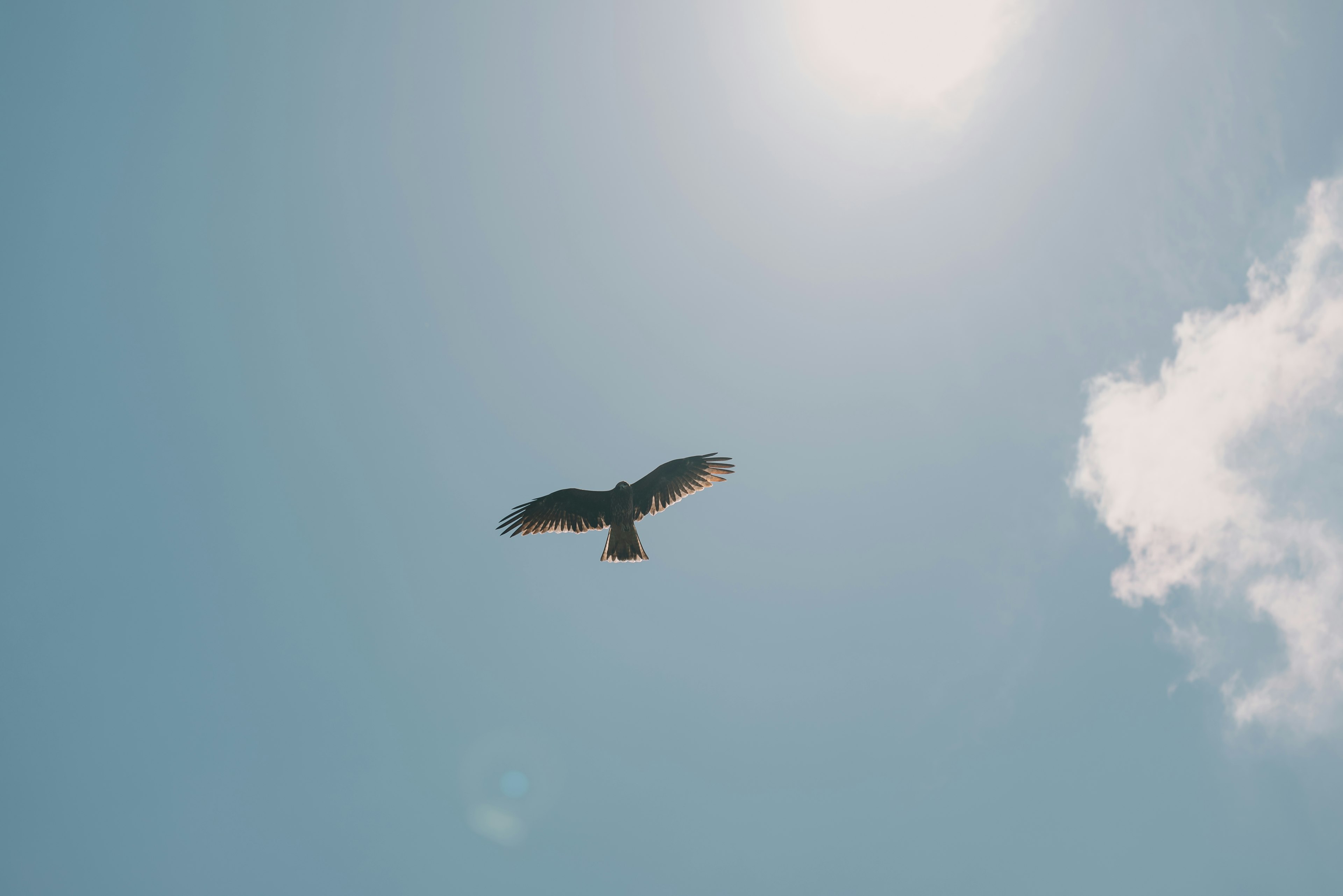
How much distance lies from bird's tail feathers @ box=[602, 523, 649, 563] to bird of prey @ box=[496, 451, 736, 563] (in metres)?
0.77

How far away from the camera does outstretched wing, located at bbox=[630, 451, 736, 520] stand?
15.7m

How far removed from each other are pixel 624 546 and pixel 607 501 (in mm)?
1561

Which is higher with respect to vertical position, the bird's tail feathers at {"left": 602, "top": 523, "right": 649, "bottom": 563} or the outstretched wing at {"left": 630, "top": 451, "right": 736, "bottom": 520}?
the outstretched wing at {"left": 630, "top": 451, "right": 736, "bottom": 520}

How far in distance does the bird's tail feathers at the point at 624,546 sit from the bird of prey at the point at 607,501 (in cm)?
77

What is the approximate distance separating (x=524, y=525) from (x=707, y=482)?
510cm

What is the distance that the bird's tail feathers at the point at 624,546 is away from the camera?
14.4 m

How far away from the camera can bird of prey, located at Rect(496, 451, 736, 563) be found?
617 inches

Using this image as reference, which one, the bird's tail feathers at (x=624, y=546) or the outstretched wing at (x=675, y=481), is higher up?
the outstretched wing at (x=675, y=481)

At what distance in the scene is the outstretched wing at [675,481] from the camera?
15.7 meters

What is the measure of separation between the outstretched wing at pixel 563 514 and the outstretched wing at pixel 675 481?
1055 mm

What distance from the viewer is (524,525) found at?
620 inches

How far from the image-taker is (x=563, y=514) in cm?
1591

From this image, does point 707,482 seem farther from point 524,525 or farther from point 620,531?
point 524,525

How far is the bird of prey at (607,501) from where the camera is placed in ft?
51.4
